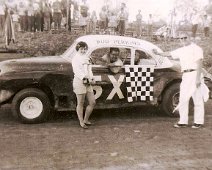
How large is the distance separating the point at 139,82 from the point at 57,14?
23.0 ft

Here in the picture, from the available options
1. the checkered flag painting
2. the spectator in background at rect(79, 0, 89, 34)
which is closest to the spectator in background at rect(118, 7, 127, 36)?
the spectator in background at rect(79, 0, 89, 34)

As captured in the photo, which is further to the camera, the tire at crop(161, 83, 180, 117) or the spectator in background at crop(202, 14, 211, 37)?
the spectator in background at crop(202, 14, 211, 37)

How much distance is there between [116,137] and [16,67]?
2230 millimetres

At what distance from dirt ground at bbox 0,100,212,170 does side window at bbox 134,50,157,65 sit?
3.58 ft

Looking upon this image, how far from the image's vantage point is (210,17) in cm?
1634

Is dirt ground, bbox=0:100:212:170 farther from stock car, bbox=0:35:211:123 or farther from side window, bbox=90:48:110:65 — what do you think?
side window, bbox=90:48:110:65

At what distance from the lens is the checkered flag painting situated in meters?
8.09

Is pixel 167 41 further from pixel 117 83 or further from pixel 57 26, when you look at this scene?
pixel 117 83

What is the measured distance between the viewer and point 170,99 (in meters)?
8.44

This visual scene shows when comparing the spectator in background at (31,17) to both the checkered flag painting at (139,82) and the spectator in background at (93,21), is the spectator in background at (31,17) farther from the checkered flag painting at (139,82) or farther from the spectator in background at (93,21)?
the checkered flag painting at (139,82)

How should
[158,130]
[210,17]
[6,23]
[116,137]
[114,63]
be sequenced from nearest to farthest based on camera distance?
[116,137] < [158,130] < [114,63] < [6,23] < [210,17]

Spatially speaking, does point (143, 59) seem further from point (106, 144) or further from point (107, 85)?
point (106, 144)

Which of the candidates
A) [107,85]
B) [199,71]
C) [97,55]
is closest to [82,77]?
[107,85]

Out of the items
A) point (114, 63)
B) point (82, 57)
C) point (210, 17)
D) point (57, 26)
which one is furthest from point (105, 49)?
point (210, 17)
